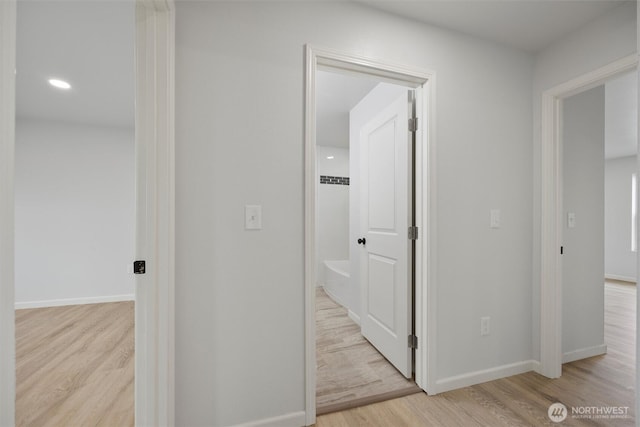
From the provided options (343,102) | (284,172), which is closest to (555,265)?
(284,172)

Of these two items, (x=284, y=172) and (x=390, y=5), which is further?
(x=390, y=5)

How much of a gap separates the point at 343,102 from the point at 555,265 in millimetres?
2318

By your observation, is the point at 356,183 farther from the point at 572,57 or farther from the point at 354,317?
the point at 572,57

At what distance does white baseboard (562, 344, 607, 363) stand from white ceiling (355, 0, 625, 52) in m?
2.38

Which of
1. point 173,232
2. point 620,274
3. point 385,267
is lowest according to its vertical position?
point 620,274

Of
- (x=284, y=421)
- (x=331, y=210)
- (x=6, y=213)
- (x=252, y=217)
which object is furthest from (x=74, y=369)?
(x=331, y=210)

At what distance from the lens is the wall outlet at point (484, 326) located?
1.87 m

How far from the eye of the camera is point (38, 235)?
3475 mm

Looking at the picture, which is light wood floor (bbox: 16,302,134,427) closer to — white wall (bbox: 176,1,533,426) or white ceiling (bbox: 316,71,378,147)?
white wall (bbox: 176,1,533,426)

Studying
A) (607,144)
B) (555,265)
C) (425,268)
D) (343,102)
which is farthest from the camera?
(607,144)

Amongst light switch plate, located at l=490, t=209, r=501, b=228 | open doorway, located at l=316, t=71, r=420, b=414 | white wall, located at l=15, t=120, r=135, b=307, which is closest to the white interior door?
open doorway, located at l=316, t=71, r=420, b=414

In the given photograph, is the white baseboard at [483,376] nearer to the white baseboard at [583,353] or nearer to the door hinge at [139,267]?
the white baseboard at [583,353]

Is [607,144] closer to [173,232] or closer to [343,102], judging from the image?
[343,102]

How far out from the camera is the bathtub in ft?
11.2
